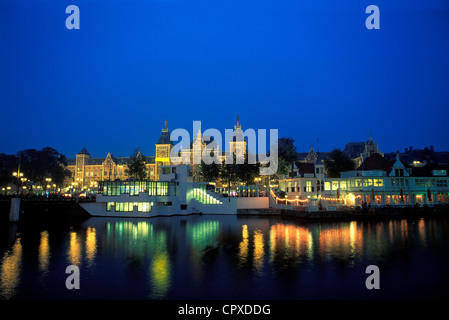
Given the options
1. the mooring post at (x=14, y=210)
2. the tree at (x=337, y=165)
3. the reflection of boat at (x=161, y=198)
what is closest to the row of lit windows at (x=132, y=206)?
the reflection of boat at (x=161, y=198)

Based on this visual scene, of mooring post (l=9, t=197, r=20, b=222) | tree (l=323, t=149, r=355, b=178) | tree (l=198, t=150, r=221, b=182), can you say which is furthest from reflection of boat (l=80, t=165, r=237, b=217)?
tree (l=323, t=149, r=355, b=178)

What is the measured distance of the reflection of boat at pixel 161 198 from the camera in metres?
51.3

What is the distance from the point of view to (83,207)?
54.8 meters

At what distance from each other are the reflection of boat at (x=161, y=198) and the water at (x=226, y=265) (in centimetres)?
1997

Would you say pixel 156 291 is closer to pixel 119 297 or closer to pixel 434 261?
pixel 119 297

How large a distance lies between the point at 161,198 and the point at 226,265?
115 feet

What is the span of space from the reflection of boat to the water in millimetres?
19969

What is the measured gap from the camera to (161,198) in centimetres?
5241

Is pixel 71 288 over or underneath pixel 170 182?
underneath

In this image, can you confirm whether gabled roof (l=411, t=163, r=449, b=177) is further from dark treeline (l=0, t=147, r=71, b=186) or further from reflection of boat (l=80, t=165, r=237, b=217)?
dark treeline (l=0, t=147, r=71, b=186)

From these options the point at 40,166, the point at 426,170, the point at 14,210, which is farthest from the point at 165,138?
the point at 426,170
